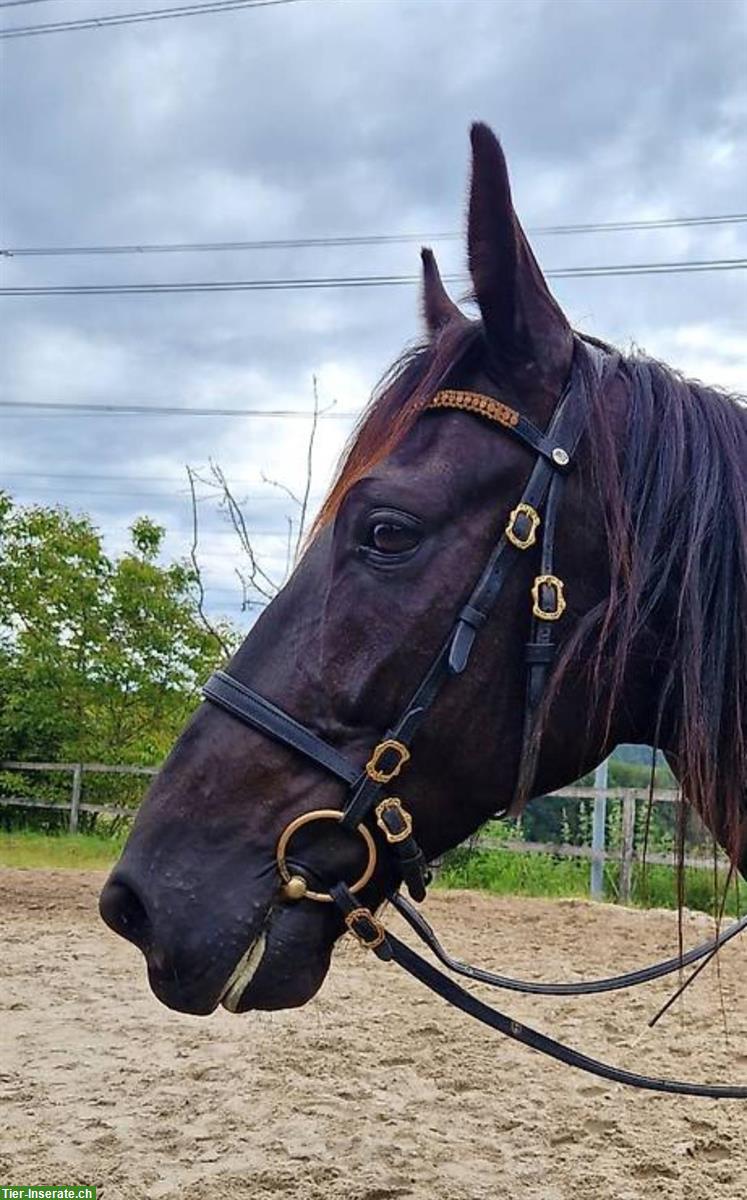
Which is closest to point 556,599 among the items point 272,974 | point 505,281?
point 505,281

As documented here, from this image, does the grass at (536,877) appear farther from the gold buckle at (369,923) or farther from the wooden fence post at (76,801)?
the gold buckle at (369,923)

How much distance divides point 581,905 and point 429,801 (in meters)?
7.37

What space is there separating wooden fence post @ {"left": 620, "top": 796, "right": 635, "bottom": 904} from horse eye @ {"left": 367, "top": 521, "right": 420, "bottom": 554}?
8.25m

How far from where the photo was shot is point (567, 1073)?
182 inches

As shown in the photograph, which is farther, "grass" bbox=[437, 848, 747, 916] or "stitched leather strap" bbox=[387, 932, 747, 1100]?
"grass" bbox=[437, 848, 747, 916]

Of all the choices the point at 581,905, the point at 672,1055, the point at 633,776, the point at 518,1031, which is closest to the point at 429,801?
the point at 518,1031

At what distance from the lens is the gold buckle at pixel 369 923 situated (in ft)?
5.82

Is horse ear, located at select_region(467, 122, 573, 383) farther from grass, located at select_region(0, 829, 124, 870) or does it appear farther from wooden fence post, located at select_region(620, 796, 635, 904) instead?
grass, located at select_region(0, 829, 124, 870)

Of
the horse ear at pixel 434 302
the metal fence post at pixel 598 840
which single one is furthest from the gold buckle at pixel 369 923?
the metal fence post at pixel 598 840

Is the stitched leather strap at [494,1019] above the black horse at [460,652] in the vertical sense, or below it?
below

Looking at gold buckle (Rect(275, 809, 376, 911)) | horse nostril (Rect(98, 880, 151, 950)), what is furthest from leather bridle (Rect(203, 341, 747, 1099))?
horse nostril (Rect(98, 880, 151, 950))

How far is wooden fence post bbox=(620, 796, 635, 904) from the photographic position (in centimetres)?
950

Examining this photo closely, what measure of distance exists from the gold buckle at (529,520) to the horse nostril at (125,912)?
2.73 feet

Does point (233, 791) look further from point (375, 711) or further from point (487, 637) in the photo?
point (487, 637)
